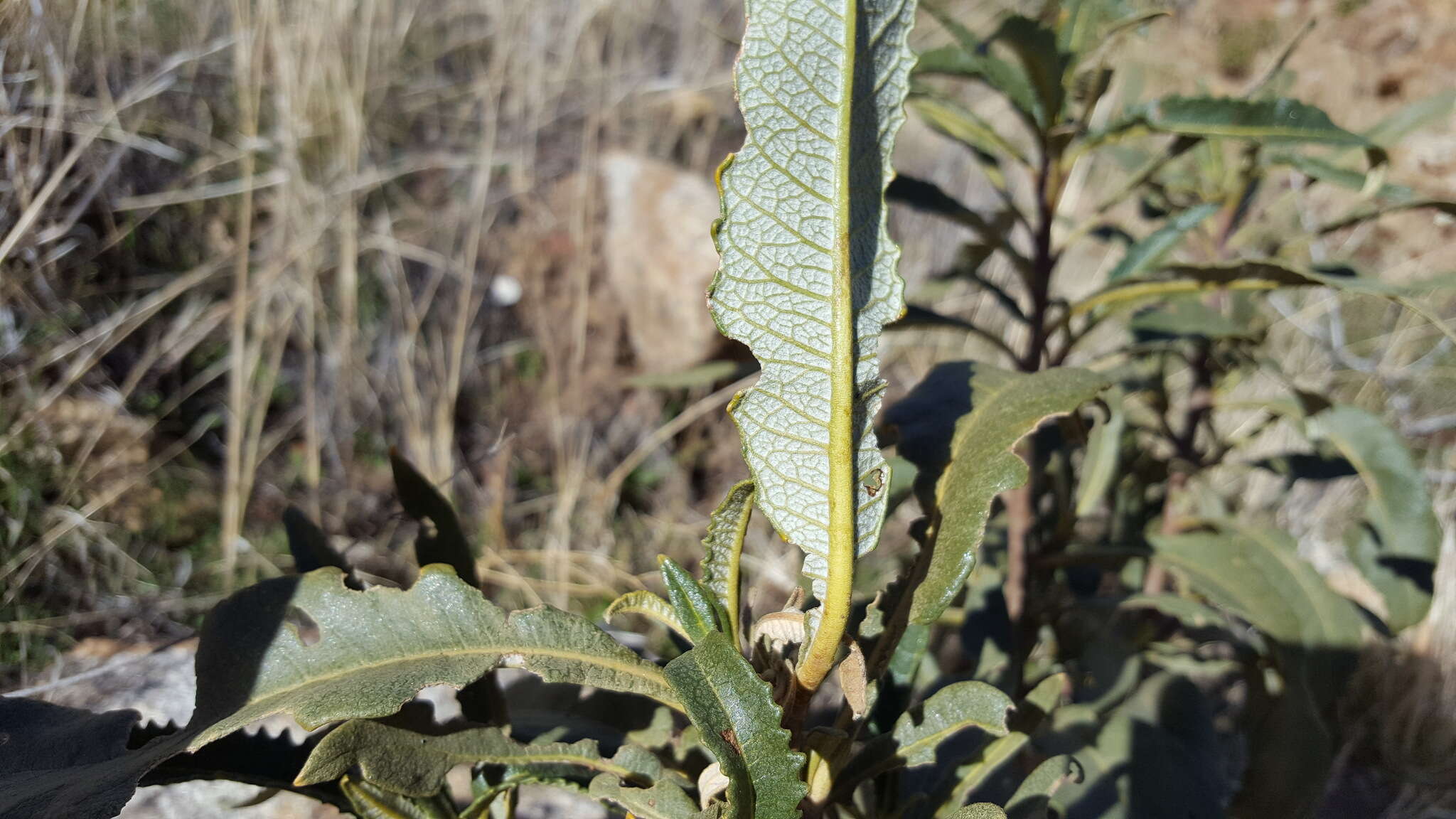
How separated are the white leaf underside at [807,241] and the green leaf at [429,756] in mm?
229

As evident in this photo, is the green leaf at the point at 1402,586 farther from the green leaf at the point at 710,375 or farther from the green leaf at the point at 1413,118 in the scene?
the green leaf at the point at 710,375

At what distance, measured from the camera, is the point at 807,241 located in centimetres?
55

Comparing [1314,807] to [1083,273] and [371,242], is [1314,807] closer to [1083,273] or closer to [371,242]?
[371,242]

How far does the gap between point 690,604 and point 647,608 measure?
1.4 inches

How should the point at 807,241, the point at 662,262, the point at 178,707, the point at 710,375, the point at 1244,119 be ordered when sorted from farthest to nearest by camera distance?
the point at 662,262
the point at 710,375
the point at 178,707
the point at 1244,119
the point at 807,241

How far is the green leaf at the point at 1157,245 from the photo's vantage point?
1.09m

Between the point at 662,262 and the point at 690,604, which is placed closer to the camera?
the point at 690,604

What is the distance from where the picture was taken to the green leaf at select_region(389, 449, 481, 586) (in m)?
0.81


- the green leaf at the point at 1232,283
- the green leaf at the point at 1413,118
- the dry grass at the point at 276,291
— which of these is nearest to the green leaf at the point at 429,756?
the green leaf at the point at 1232,283

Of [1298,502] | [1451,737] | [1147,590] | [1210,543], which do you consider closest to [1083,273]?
[1298,502]

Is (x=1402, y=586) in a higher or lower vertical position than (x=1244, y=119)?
lower

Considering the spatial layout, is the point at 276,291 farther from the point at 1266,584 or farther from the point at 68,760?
the point at 1266,584

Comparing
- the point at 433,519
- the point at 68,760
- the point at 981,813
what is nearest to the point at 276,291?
the point at 433,519

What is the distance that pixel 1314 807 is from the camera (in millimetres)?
960
